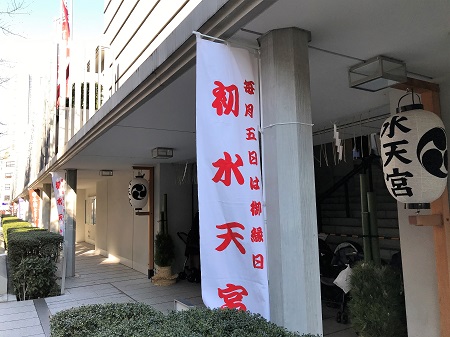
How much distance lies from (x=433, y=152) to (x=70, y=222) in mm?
9841

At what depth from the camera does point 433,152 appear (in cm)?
314

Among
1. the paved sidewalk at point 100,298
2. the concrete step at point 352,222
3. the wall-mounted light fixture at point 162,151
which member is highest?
the wall-mounted light fixture at point 162,151

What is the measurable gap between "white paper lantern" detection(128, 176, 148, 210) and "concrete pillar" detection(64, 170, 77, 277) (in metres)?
2.36

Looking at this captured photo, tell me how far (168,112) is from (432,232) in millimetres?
3375

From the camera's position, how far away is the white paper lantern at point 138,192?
366 inches

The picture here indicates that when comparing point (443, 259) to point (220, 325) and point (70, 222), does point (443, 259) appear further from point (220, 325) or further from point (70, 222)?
point (70, 222)

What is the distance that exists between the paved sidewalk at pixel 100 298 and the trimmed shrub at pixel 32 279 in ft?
1.20

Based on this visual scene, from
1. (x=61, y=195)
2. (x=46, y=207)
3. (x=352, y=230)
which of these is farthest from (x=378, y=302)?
(x=46, y=207)

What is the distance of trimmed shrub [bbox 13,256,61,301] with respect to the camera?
7.74m

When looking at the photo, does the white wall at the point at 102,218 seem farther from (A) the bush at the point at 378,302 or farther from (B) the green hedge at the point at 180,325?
(B) the green hedge at the point at 180,325

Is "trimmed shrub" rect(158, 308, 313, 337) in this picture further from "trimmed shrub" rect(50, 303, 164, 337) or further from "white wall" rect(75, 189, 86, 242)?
"white wall" rect(75, 189, 86, 242)

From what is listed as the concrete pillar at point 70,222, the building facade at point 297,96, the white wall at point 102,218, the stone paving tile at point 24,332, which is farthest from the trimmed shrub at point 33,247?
the white wall at point 102,218

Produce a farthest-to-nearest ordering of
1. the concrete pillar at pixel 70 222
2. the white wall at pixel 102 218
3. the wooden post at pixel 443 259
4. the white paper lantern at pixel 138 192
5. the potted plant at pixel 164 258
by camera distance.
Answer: the white wall at pixel 102 218 → the concrete pillar at pixel 70 222 → the white paper lantern at pixel 138 192 → the potted plant at pixel 164 258 → the wooden post at pixel 443 259

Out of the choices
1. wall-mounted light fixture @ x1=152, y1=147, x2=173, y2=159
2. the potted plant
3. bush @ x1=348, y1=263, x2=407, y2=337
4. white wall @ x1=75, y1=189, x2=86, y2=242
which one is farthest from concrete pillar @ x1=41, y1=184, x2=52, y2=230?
bush @ x1=348, y1=263, x2=407, y2=337
